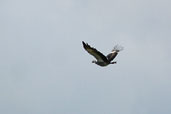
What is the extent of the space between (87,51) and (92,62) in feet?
12.2

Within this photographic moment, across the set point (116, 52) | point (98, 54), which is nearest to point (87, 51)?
point (98, 54)

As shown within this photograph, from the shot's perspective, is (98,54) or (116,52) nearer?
(98,54)

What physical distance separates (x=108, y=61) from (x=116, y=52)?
413 cm

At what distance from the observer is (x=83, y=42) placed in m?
69.9

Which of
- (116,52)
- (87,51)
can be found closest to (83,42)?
(87,51)

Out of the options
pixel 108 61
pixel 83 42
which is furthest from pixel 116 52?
pixel 83 42

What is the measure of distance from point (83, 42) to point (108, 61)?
582 cm

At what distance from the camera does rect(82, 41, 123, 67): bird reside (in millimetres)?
70481

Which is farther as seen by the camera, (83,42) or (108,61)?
(108,61)

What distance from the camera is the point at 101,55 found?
2820 inches

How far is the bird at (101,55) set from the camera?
7048 cm

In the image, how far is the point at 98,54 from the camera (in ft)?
234

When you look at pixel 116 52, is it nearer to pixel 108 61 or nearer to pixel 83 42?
pixel 108 61

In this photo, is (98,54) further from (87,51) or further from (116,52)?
(116,52)
